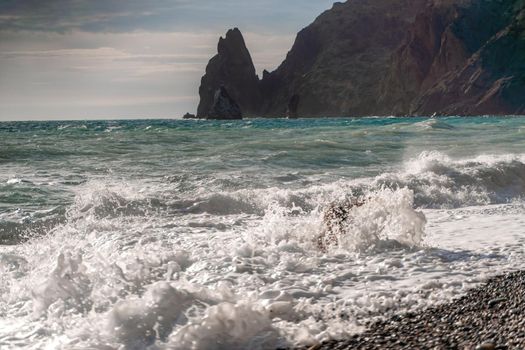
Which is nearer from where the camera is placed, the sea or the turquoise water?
the sea

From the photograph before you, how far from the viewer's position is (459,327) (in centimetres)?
519

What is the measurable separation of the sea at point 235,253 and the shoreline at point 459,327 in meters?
0.19

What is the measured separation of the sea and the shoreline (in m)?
0.19

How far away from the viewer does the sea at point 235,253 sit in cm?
551

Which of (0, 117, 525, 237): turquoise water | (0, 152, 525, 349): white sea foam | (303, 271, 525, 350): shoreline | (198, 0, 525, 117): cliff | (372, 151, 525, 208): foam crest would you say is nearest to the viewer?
(303, 271, 525, 350): shoreline

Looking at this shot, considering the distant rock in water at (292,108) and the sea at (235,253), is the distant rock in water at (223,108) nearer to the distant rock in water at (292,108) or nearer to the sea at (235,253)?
the distant rock in water at (292,108)

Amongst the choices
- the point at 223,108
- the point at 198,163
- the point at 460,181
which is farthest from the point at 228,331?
the point at 223,108

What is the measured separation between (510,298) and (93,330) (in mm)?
3807

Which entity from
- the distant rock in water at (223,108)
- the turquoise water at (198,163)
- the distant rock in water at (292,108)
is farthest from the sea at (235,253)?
the distant rock in water at (292,108)

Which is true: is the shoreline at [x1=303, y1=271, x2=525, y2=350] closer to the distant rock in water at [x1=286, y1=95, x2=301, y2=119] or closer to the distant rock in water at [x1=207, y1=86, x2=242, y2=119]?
the distant rock in water at [x1=207, y1=86, x2=242, y2=119]

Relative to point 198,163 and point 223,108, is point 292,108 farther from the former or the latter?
point 198,163

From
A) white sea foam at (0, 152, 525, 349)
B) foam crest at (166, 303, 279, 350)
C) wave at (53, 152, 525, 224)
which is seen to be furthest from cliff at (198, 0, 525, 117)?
foam crest at (166, 303, 279, 350)

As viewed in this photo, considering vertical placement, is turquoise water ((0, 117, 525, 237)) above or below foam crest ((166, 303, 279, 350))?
above

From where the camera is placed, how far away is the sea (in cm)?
551
